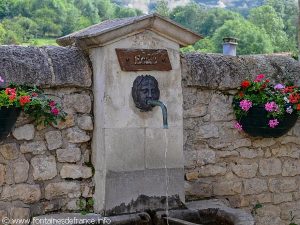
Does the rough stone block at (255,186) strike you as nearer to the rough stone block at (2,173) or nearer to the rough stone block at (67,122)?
the rough stone block at (67,122)

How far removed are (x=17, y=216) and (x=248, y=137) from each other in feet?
6.42

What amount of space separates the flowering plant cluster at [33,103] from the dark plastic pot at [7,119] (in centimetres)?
3

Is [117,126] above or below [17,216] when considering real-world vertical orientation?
above

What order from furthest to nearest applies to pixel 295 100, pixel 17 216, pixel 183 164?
pixel 295 100, pixel 183 164, pixel 17 216

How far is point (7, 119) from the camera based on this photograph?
3.40 meters

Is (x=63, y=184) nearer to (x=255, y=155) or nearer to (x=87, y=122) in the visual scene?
(x=87, y=122)

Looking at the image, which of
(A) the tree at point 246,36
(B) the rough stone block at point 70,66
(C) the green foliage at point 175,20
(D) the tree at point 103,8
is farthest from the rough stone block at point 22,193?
(D) the tree at point 103,8

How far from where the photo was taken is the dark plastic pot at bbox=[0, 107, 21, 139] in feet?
11.1

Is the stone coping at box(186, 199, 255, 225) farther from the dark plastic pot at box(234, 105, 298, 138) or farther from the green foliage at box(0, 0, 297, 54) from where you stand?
the green foliage at box(0, 0, 297, 54)

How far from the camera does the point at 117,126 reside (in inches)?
145

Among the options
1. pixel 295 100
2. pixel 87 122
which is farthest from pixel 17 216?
pixel 295 100

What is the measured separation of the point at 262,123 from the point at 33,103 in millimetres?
1828

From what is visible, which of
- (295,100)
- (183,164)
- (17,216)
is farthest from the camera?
(295,100)

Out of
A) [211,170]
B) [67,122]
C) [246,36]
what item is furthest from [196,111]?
[246,36]
